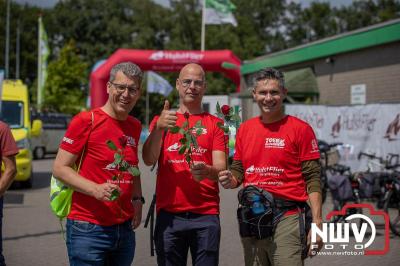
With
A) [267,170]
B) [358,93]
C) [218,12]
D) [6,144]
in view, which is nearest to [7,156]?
[6,144]

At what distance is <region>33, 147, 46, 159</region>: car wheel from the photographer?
2703 cm

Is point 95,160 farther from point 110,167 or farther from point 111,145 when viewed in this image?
point 111,145

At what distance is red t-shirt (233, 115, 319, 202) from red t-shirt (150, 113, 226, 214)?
0.23 meters

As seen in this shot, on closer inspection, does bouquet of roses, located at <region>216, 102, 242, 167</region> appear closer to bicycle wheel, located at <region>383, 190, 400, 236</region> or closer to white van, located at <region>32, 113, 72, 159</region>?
bicycle wheel, located at <region>383, 190, 400, 236</region>

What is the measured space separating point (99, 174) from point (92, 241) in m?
0.40

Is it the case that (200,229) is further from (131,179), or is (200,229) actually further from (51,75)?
(51,75)

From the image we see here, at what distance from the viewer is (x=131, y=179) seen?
4.07 metres

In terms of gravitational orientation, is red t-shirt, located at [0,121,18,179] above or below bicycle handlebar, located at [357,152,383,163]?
above

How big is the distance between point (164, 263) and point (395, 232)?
6.51 m

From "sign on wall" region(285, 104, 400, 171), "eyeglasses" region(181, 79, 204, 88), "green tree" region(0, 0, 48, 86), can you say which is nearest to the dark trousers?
"eyeglasses" region(181, 79, 204, 88)

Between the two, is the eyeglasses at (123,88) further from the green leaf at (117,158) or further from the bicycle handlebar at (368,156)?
the bicycle handlebar at (368,156)

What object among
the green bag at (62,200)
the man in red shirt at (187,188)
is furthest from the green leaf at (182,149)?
the green bag at (62,200)

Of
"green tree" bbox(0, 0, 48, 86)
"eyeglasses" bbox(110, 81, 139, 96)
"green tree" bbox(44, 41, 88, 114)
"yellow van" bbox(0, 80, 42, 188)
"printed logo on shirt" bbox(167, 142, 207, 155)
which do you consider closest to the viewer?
"eyeglasses" bbox(110, 81, 139, 96)

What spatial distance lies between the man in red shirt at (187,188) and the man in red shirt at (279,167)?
20 cm
